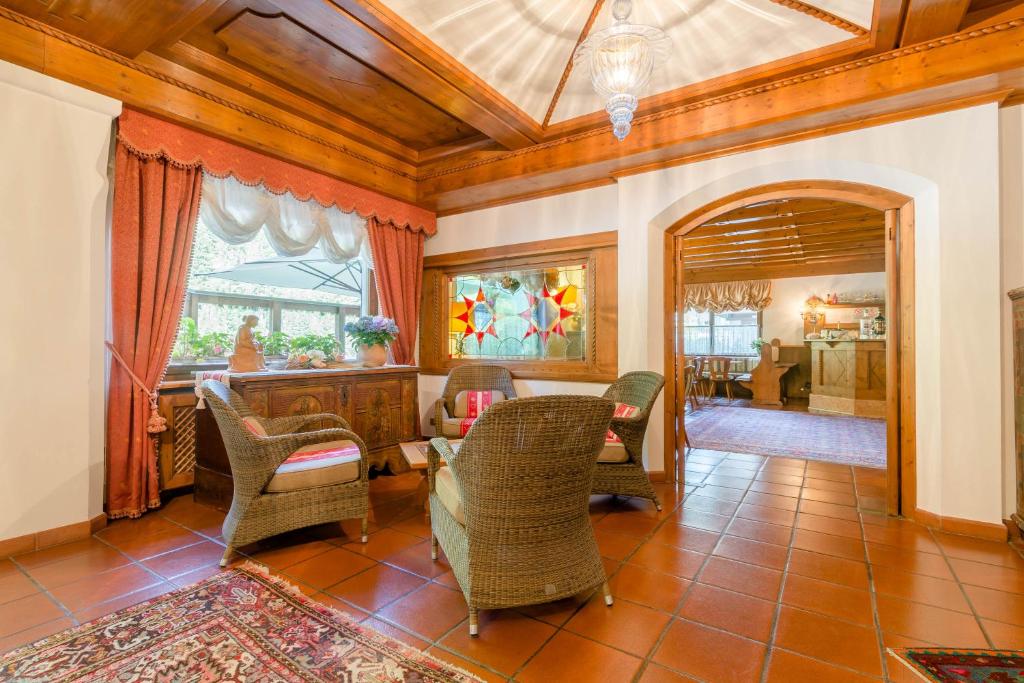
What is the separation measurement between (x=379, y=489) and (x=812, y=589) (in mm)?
2974

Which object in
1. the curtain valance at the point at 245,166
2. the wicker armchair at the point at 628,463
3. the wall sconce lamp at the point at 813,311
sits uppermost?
the curtain valance at the point at 245,166

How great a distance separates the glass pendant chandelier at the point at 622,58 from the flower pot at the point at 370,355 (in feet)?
9.61

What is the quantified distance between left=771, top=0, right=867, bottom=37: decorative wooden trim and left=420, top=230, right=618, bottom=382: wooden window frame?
190 centimetres

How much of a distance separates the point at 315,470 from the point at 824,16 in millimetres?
3921

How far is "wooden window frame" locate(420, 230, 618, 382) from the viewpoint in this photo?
424cm

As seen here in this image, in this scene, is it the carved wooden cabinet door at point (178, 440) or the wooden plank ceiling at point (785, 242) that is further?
the wooden plank ceiling at point (785, 242)

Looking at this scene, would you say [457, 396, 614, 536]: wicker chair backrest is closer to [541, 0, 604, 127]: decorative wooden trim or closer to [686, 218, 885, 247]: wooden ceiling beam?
[541, 0, 604, 127]: decorative wooden trim

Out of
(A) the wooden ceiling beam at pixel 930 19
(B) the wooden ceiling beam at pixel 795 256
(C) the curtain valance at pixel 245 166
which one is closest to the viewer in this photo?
(A) the wooden ceiling beam at pixel 930 19

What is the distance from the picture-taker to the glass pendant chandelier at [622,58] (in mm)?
2268

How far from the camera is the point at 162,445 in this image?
344 cm

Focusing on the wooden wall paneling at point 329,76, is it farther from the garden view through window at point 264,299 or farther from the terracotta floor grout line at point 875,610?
the terracotta floor grout line at point 875,610

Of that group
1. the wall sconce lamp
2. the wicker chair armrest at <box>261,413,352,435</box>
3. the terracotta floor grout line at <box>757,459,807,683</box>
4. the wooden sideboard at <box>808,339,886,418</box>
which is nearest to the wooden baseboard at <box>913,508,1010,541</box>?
the terracotta floor grout line at <box>757,459,807,683</box>

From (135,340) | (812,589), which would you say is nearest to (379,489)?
(135,340)

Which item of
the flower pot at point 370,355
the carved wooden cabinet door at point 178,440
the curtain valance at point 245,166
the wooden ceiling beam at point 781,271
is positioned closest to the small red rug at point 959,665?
the flower pot at point 370,355
